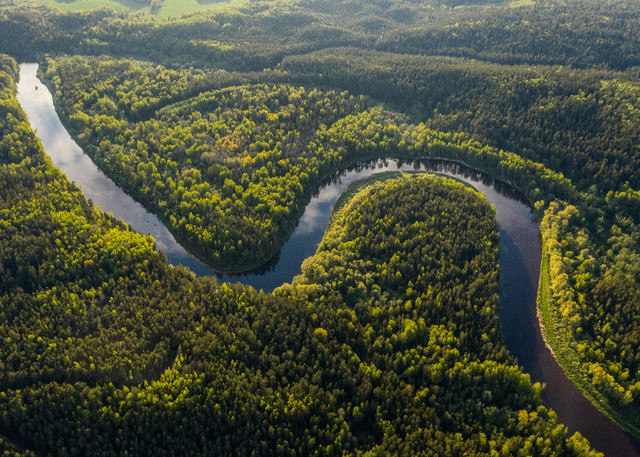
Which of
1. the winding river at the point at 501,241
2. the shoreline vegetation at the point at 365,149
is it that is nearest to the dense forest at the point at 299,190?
the shoreline vegetation at the point at 365,149

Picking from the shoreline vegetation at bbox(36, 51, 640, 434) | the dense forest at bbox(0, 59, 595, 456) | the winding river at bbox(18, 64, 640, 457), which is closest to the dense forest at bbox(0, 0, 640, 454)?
the dense forest at bbox(0, 59, 595, 456)

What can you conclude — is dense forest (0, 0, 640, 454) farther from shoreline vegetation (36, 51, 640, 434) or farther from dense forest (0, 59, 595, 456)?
shoreline vegetation (36, 51, 640, 434)

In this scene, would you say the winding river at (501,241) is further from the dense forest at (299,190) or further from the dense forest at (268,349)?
the dense forest at (268,349)

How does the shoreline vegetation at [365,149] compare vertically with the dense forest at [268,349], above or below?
above

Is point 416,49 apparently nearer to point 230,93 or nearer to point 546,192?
point 230,93

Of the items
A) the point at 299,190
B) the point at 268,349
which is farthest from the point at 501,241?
the point at 268,349
